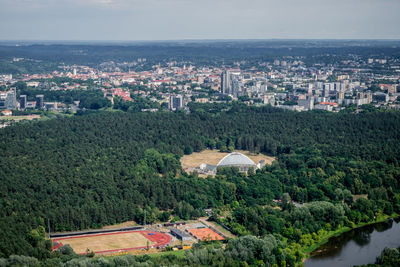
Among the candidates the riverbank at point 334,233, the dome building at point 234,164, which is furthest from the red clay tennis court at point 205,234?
the dome building at point 234,164

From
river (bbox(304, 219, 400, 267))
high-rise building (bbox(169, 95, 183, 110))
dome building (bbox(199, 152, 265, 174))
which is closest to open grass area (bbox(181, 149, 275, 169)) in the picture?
dome building (bbox(199, 152, 265, 174))

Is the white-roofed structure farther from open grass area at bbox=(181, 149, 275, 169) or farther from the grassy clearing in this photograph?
the grassy clearing

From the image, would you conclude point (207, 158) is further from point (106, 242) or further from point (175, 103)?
point (175, 103)

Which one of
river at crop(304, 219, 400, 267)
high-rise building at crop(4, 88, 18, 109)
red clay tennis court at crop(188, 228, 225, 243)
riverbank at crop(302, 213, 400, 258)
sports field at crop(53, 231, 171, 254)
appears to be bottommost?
river at crop(304, 219, 400, 267)

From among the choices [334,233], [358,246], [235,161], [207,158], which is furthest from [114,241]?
[207,158]

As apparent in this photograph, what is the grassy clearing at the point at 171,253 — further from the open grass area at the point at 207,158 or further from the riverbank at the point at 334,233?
the open grass area at the point at 207,158
